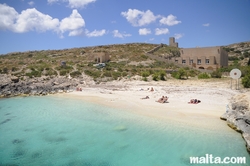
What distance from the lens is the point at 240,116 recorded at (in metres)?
11.1

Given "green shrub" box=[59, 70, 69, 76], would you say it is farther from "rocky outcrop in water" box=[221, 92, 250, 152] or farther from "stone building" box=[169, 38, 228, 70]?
"rocky outcrop in water" box=[221, 92, 250, 152]

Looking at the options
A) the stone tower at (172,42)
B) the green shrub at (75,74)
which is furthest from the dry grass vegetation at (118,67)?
the stone tower at (172,42)

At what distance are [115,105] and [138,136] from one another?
8.21 meters

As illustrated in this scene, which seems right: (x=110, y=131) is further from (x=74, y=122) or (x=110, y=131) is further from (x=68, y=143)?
(x=74, y=122)

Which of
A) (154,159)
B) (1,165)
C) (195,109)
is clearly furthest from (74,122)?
(195,109)

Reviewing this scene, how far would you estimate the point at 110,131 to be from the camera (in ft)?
42.4

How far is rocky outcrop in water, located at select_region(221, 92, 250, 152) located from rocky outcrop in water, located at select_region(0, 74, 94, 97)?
24.7 metres

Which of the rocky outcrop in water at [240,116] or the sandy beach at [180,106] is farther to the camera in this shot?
the sandy beach at [180,106]

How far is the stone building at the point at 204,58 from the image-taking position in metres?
47.3

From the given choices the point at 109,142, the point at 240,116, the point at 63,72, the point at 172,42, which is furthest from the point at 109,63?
the point at 240,116

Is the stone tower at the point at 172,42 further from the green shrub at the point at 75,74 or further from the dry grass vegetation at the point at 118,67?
the green shrub at the point at 75,74

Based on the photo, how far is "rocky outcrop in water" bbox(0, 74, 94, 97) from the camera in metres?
31.3

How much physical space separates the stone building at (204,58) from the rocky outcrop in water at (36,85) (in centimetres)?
2778

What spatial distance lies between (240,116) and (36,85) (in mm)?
31569
